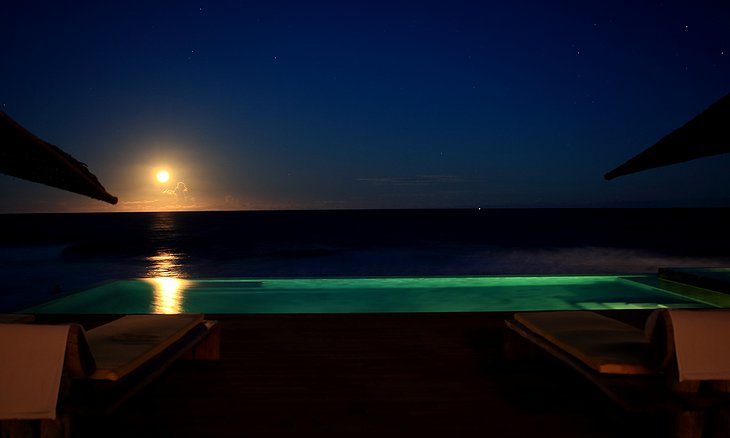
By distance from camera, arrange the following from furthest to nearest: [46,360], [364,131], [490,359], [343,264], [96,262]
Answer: [96,262] < [343,264] < [364,131] < [490,359] < [46,360]

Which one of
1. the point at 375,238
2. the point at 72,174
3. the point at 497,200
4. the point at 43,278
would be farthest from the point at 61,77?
the point at 497,200

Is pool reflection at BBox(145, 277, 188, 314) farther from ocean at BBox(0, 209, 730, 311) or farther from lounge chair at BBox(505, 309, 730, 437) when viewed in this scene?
ocean at BBox(0, 209, 730, 311)

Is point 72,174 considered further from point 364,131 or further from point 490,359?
point 364,131

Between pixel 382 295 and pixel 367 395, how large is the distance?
3793 millimetres

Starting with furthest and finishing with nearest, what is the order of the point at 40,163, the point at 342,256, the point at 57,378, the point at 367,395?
the point at 342,256
the point at 367,395
the point at 40,163
the point at 57,378

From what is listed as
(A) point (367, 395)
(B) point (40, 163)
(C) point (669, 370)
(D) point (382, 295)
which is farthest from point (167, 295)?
(C) point (669, 370)

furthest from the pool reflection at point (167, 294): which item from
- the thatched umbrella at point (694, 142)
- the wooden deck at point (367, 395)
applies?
the thatched umbrella at point (694, 142)

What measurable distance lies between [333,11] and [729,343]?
26.5ft

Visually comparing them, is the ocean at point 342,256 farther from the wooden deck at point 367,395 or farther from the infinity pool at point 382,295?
the wooden deck at point 367,395

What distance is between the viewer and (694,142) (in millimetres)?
2188

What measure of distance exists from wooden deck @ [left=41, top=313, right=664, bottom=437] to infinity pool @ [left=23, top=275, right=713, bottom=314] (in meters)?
2.33

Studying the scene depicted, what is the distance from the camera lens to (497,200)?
35344mm

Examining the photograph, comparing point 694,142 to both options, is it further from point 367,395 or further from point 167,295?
point 167,295

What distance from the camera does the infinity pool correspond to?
561 centimetres
